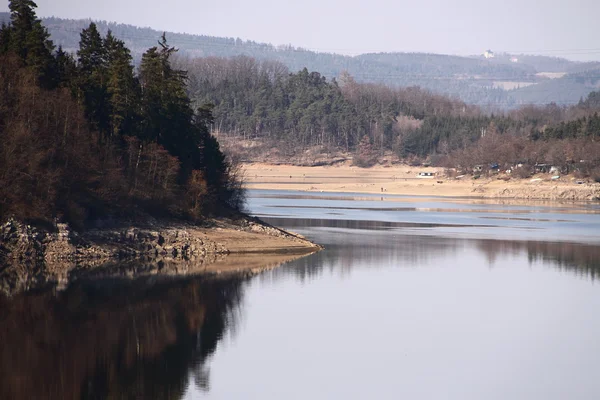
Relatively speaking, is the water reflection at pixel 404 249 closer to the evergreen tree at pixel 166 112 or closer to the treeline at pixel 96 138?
the treeline at pixel 96 138

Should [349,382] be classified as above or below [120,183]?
below

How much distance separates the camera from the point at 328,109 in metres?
164

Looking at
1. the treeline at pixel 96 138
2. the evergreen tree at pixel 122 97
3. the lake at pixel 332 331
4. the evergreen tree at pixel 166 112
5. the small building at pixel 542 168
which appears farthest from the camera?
the small building at pixel 542 168

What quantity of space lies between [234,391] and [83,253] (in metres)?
19.9

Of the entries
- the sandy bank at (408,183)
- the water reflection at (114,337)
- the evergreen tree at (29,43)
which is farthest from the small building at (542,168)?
the water reflection at (114,337)

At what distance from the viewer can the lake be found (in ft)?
69.9

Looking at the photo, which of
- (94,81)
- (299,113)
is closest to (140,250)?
(94,81)

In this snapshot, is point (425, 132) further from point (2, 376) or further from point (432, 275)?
point (2, 376)

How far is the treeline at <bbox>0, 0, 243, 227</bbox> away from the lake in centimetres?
777

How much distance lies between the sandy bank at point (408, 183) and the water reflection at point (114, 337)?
222 feet

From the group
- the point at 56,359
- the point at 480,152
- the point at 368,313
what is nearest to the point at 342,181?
the point at 480,152

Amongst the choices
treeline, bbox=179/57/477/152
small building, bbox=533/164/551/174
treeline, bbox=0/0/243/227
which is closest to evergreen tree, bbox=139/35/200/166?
treeline, bbox=0/0/243/227

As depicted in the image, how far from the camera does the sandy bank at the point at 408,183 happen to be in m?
99.1

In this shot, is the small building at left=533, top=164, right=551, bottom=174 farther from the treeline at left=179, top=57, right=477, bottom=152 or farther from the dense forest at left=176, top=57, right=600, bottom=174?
the treeline at left=179, top=57, right=477, bottom=152
